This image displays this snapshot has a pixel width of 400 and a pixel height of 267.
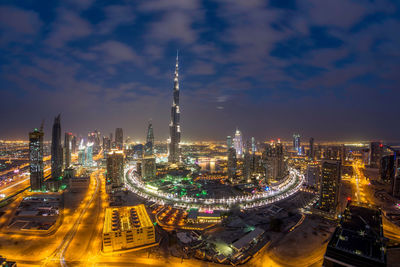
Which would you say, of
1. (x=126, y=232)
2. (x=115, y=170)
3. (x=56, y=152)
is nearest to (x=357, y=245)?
(x=126, y=232)

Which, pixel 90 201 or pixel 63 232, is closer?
pixel 63 232

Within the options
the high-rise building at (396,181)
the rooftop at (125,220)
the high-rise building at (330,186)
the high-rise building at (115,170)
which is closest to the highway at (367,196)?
the high-rise building at (396,181)

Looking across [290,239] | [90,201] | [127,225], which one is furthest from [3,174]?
[290,239]

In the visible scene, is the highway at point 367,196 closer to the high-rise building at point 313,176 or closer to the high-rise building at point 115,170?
the high-rise building at point 313,176

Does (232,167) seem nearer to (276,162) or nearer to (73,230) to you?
(276,162)

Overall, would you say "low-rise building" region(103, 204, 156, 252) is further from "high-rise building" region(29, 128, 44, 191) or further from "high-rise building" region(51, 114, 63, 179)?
"high-rise building" region(51, 114, 63, 179)

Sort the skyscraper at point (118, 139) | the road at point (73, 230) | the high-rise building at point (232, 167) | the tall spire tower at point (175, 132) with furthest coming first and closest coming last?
the skyscraper at point (118, 139) → the tall spire tower at point (175, 132) → the high-rise building at point (232, 167) → the road at point (73, 230)

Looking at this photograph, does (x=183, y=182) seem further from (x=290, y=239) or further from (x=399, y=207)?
(x=399, y=207)
